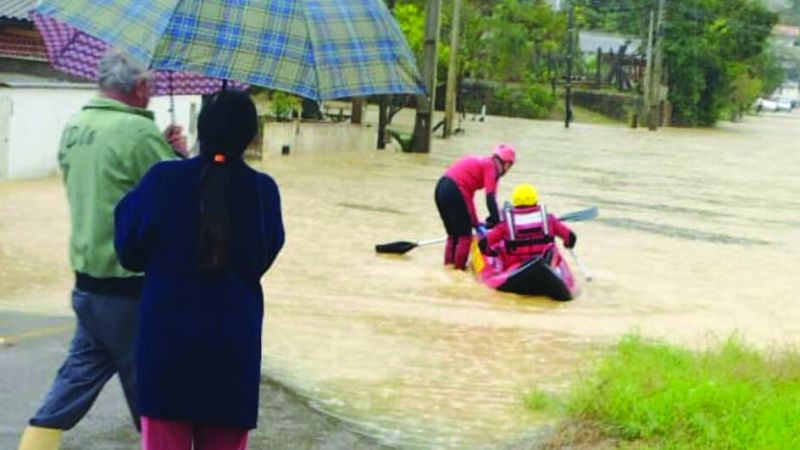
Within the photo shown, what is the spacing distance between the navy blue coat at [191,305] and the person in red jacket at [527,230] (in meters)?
10.0

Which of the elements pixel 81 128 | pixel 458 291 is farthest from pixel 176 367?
pixel 458 291

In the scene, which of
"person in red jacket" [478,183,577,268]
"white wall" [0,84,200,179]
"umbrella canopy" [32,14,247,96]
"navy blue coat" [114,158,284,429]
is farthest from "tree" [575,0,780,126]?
"navy blue coat" [114,158,284,429]

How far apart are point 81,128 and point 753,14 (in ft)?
252

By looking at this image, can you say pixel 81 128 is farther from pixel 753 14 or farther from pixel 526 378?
pixel 753 14

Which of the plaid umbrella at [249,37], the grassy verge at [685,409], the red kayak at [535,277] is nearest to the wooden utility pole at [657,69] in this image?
the red kayak at [535,277]

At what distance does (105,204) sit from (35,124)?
56.4 feet

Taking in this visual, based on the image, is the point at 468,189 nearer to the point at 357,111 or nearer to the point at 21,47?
the point at 21,47

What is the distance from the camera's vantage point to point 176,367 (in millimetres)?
4527

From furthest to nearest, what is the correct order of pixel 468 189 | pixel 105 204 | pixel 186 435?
pixel 468 189, pixel 105 204, pixel 186 435

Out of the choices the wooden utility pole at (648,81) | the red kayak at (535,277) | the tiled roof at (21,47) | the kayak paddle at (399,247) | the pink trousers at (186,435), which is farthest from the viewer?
the wooden utility pole at (648,81)

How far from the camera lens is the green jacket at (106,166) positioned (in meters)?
5.37

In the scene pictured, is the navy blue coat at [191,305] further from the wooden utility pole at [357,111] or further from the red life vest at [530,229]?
the wooden utility pole at [357,111]

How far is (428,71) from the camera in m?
36.3

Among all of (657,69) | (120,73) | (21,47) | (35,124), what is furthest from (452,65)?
(120,73)
